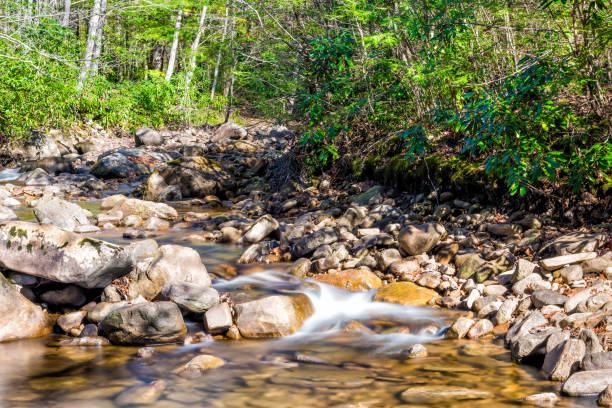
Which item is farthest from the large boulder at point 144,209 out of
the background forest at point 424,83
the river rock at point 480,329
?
the river rock at point 480,329

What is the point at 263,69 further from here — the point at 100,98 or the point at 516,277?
the point at 100,98

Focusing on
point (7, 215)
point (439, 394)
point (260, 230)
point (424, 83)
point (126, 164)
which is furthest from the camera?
point (126, 164)

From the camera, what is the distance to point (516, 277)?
5656mm

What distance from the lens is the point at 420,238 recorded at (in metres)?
6.88

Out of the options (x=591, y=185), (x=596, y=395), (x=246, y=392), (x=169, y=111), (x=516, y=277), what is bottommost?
(x=246, y=392)

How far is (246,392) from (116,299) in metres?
2.17

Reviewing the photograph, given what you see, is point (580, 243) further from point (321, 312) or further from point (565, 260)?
point (321, 312)

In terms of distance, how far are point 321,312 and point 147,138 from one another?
1492 cm

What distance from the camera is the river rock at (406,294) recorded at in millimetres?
5945

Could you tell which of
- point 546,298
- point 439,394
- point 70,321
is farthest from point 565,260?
point 70,321

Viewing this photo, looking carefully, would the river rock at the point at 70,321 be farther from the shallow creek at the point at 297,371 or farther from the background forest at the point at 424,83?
the background forest at the point at 424,83

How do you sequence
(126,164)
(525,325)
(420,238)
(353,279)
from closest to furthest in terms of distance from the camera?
(525,325), (353,279), (420,238), (126,164)

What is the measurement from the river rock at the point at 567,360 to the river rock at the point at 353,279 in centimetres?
269

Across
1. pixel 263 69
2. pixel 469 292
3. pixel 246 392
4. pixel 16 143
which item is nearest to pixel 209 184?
pixel 263 69
